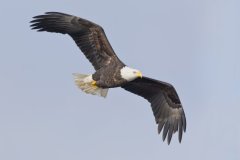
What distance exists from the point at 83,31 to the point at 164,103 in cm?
213

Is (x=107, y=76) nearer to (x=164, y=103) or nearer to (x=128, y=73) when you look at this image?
(x=128, y=73)

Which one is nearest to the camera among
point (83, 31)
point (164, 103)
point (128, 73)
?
point (128, 73)

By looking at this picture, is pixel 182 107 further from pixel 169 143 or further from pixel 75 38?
pixel 75 38

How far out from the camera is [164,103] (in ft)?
55.2

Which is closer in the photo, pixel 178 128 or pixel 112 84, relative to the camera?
pixel 112 84

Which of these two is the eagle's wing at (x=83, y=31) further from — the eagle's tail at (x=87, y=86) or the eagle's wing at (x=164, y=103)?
the eagle's wing at (x=164, y=103)

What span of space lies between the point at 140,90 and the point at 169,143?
1.14 metres

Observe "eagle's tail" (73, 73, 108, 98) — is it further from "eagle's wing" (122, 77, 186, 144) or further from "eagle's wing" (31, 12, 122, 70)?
"eagle's wing" (122, 77, 186, 144)

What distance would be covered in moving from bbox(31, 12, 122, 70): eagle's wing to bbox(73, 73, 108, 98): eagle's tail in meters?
0.28

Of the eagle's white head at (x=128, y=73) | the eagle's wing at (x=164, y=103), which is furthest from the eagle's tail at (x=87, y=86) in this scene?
the eagle's wing at (x=164, y=103)

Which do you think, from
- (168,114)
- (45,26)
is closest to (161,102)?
(168,114)

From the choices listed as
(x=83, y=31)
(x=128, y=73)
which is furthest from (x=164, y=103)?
(x=83, y=31)

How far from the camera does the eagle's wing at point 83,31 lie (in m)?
15.9

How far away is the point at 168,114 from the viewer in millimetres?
16766
